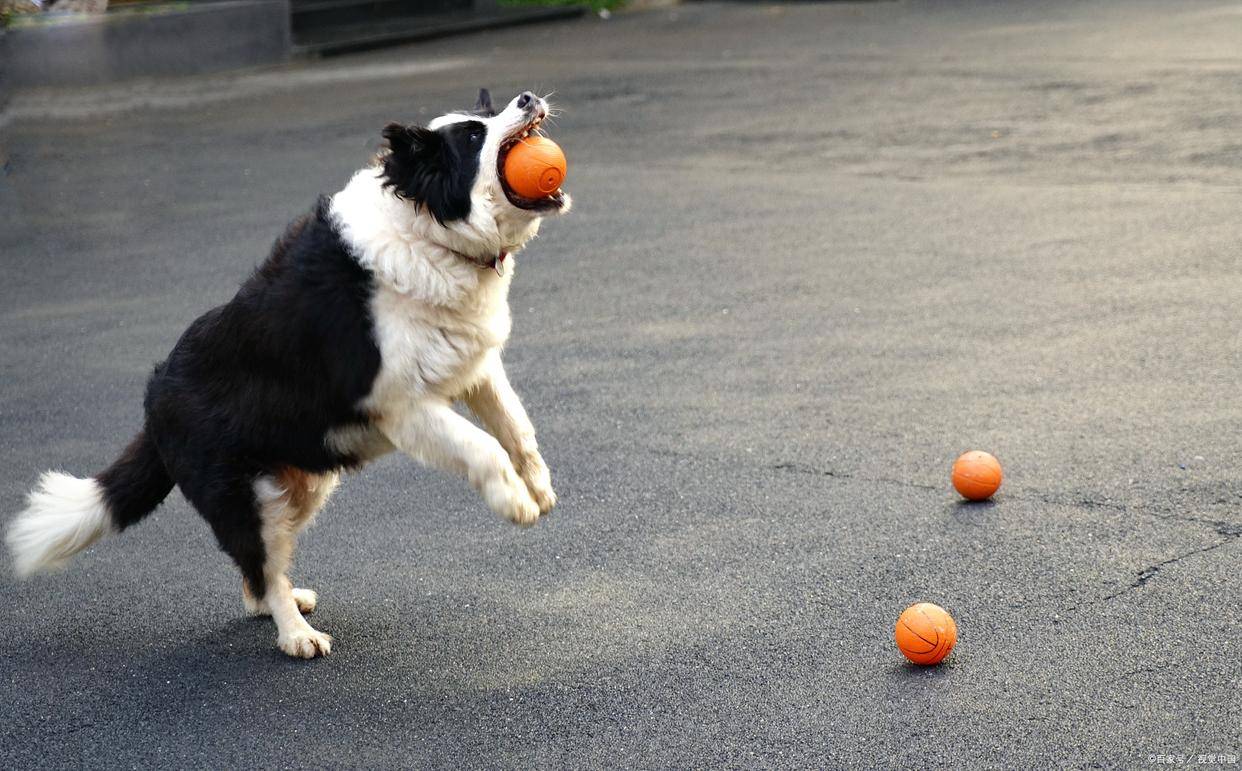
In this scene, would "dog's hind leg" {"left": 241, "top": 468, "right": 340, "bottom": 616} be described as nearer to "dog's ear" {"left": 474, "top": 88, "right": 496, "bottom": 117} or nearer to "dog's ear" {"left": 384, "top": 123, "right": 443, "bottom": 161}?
"dog's ear" {"left": 384, "top": 123, "right": 443, "bottom": 161}

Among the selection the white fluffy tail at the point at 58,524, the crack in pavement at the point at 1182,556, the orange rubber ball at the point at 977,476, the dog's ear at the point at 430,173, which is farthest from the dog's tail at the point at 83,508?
the crack in pavement at the point at 1182,556

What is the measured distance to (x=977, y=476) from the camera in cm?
593

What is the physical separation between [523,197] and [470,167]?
0.68 feet

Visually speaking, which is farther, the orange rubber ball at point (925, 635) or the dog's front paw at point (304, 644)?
the dog's front paw at point (304, 644)

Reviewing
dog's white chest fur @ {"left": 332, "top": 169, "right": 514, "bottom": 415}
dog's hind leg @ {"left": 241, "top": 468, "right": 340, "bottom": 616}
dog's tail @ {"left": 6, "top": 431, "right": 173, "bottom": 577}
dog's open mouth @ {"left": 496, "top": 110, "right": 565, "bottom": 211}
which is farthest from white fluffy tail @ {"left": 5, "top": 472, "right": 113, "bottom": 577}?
dog's open mouth @ {"left": 496, "top": 110, "right": 565, "bottom": 211}

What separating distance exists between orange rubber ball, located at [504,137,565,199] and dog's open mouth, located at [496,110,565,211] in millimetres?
18

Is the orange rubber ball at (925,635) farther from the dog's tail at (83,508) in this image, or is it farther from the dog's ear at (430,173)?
the dog's tail at (83,508)

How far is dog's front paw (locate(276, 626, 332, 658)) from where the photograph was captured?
5.23 meters

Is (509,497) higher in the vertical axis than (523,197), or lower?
lower

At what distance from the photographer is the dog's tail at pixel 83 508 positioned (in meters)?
5.27

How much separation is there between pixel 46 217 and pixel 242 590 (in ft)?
27.6

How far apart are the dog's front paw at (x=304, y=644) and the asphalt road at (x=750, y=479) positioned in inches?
2.8

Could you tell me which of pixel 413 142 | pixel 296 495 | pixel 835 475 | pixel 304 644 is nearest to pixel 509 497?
pixel 296 495

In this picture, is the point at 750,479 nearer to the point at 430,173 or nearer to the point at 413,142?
the point at 430,173
